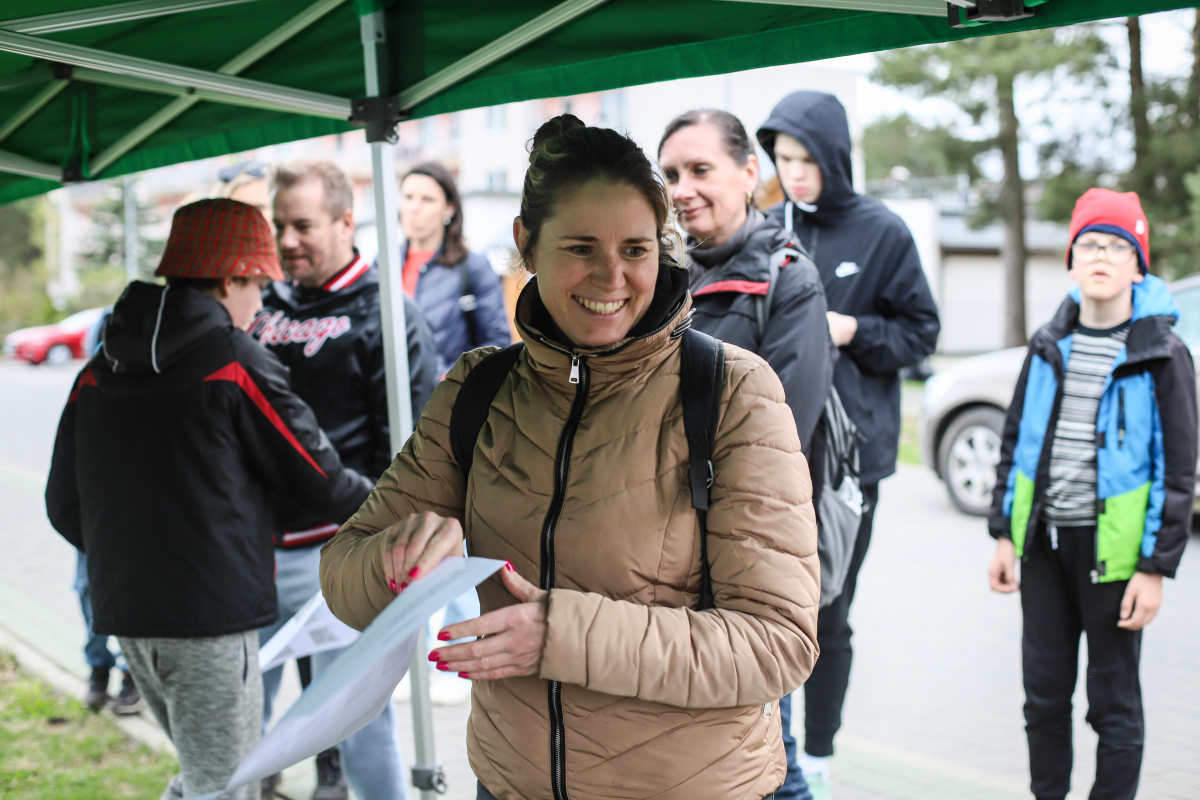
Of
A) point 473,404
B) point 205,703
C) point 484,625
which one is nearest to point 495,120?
point 205,703

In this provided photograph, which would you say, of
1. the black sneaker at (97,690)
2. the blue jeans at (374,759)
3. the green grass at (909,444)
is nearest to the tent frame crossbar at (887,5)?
the blue jeans at (374,759)

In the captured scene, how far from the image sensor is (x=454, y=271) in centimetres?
520

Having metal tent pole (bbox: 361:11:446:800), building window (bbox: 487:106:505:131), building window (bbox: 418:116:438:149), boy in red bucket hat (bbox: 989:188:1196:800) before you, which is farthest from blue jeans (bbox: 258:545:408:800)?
building window (bbox: 418:116:438:149)

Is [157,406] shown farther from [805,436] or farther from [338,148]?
[338,148]

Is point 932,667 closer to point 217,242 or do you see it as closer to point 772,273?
point 772,273

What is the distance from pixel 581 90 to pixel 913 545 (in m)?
5.87

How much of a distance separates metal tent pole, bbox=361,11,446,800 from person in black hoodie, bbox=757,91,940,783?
1290 millimetres

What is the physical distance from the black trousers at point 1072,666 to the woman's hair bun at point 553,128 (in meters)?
2.21

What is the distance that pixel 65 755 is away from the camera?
14.6 ft

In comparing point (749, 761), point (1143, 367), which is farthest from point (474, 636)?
point (1143, 367)

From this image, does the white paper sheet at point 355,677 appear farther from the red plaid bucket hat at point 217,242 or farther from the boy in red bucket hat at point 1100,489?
the boy in red bucket hat at point 1100,489

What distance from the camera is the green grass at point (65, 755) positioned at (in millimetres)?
4121

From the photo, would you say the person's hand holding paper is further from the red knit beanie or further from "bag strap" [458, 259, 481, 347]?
"bag strap" [458, 259, 481, 347]

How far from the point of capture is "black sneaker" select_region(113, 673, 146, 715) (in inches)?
194
